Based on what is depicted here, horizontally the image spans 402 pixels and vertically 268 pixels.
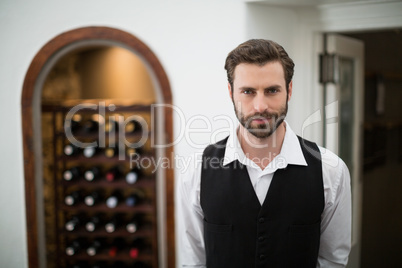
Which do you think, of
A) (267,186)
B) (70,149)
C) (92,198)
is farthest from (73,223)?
(267,186)

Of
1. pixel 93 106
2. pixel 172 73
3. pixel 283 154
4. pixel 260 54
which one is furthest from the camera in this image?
pixel 93 106

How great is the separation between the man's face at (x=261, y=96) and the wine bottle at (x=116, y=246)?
6.86 feet

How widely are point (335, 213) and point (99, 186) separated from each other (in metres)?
2.02

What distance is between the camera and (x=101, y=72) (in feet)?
15.3

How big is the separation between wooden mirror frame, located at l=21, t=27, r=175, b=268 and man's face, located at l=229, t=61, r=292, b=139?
1.02 meters

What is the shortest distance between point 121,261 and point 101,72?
259 cm

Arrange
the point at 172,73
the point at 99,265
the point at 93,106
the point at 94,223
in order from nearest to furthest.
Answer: the point at 172,73 → the point at 93,106 → the point at 94,223 → the point at 99,265

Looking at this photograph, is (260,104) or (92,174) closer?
(260,104)

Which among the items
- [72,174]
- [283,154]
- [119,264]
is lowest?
[119,264]

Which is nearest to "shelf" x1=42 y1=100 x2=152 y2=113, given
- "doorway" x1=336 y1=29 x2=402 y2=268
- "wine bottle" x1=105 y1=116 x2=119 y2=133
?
"wine bottle" x1=105 y1=116 x2=119 y2=133

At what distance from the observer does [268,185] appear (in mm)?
1583

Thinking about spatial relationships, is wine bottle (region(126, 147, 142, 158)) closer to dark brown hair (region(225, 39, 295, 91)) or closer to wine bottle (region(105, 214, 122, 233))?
wine bottle (region(105, 214, 122, 233))

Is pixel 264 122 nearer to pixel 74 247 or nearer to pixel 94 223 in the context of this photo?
pixel 94 223

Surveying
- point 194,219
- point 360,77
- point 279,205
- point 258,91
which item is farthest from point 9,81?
point 360,77
